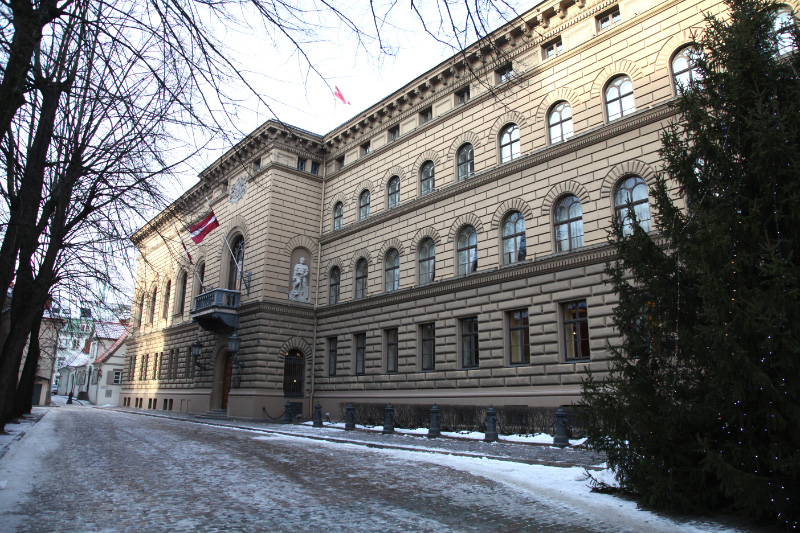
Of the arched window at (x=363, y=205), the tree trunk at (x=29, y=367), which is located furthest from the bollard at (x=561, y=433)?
the tree trunk at (x=29, y=367)

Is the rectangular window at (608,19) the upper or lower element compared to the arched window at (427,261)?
upper

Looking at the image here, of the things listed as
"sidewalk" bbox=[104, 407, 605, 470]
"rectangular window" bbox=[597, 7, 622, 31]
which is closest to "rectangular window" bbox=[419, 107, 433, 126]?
"rectangular window" bbox=[597, 7, 622, 31]

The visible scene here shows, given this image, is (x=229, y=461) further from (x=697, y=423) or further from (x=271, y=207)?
(x=271, y=207)

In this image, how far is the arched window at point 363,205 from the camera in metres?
29.4

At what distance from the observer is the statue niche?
30227 millimetres

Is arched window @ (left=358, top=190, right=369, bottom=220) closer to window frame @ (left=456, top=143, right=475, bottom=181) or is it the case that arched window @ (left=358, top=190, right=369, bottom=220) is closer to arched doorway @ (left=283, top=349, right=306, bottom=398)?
window frame @ (left=456, top=143, right=475, bottom=181)

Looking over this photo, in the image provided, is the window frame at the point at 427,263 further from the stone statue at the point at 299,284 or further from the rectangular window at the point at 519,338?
the stone statue at the point at 299,284

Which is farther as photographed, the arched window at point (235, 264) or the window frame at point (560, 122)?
the arched window at point (235, 264)

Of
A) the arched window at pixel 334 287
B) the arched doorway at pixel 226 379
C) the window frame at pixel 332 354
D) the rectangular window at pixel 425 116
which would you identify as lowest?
the arched doorway at pixel 226 379

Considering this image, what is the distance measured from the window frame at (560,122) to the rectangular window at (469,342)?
303 inches

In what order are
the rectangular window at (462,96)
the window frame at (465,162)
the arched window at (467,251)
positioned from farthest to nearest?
1. the rectangular window at (462,96)
2. the window frame at (465,162)
3. the arched window at (467,251)

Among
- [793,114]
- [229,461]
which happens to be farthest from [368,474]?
[793,114]

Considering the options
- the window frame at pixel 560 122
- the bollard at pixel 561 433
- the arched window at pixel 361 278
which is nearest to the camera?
the bollard at pixel 561 433

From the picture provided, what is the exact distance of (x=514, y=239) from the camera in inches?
838
